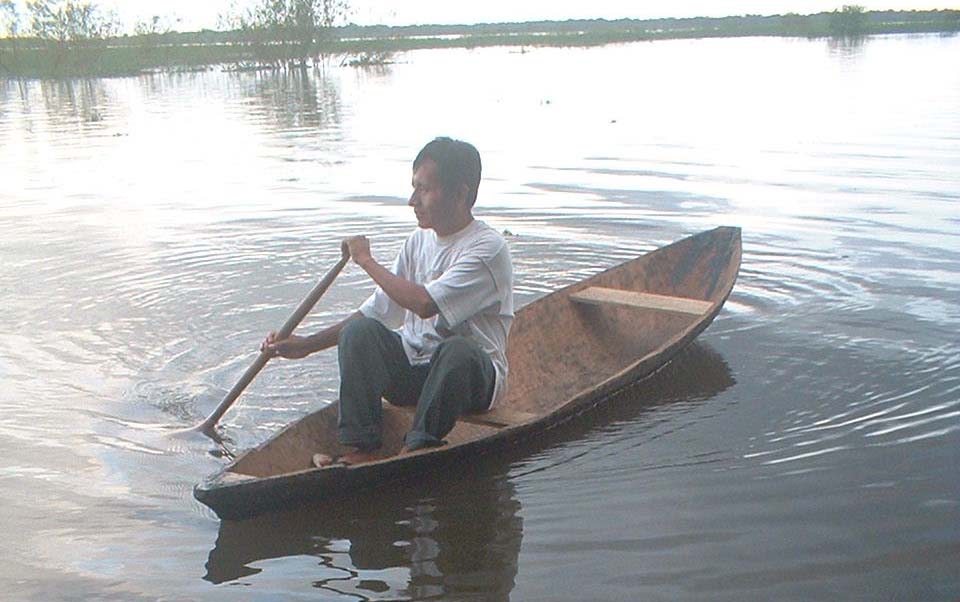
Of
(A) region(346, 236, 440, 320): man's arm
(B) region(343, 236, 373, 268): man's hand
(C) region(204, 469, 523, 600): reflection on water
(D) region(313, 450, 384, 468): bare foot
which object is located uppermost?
(B) region(343, 236, 373, 268): man's hand

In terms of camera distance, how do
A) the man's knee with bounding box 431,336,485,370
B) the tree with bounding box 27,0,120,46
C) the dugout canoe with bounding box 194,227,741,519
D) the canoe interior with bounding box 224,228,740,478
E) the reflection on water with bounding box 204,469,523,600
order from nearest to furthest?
the reflection on water with bounding box 204,469,523,600 → the dugout canoe with bounding box 194,227,741,519 → the man's knee with bounding box 431,336,485,370 → the canoe interior with bounding box 224,228,740,478 → the tree with bounding box 27,0,120,46

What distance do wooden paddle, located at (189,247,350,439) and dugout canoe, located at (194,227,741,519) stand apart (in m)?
0.32

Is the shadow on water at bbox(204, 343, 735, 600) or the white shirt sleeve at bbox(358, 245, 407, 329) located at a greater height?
the white shirt sleeve at bbox(358, 245, 407, 329)

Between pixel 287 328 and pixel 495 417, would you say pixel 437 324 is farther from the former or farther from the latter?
pixel 287 328

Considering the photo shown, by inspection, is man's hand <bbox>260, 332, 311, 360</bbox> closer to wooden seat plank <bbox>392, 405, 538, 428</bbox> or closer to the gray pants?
the gray pants

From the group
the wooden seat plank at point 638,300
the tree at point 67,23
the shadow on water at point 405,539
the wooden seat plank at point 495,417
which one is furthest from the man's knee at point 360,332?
the tree at point 67,23

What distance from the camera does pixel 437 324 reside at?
12.0 ft

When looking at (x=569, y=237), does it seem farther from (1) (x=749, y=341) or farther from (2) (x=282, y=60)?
(2) (x=282, y=60)

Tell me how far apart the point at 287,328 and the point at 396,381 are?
17.4 inches

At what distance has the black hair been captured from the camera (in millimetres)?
3471

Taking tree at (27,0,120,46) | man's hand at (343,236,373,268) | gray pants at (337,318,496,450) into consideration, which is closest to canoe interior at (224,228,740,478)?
gray pants at (337,318,496,450)

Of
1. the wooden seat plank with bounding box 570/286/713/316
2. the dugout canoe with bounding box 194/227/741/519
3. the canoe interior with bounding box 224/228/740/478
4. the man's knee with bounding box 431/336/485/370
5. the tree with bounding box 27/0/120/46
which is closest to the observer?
the dugout canoe with bounding box 194/227/741/519

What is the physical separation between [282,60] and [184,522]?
3164 centimetres

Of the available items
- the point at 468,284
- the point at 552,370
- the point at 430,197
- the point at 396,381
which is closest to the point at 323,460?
the point at 396,381
